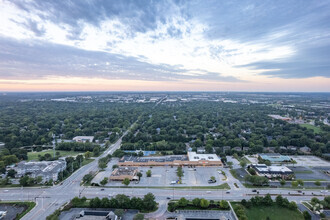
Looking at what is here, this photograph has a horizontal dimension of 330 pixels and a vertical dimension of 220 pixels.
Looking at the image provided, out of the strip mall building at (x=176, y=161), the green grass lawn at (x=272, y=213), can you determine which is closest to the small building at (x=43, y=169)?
the strip mall building at (x=176, y=161)

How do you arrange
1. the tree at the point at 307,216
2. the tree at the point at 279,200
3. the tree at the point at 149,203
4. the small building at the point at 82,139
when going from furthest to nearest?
1. the small building at the point at 82,139
2. the tree at the point at 279,200
3. the tree at the point at 149,203
4. the tree at the point at 307,216

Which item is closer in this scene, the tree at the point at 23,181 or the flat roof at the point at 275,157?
the tree at the point at 23,181

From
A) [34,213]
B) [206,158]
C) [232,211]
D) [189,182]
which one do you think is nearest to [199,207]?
[232,211]

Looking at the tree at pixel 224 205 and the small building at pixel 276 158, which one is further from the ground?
the tree at pixel 224 205

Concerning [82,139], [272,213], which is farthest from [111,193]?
[82,139]

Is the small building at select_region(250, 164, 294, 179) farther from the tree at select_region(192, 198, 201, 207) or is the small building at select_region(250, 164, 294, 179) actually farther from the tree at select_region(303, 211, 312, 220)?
the tree at select_region(192, 198, 201, 207)

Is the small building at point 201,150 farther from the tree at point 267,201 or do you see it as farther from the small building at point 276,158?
the tree at point 267,201

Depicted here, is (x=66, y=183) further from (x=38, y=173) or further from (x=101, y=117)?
(x=101, y=117)
